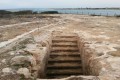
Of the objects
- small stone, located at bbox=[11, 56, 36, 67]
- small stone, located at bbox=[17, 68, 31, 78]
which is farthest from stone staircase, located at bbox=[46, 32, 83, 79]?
small stone, located at bbox=[17, 68, 31, 78]

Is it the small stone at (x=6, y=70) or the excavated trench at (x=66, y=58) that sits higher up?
the small stone at (x=6, y=70)

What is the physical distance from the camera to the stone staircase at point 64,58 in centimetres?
1036

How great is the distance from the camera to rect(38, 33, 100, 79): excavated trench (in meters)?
10.3

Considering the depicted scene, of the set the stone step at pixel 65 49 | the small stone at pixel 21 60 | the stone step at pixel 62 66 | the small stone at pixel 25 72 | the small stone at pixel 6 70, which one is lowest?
the stone step at pixel 62 66

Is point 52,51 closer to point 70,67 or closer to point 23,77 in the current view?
point 70,67

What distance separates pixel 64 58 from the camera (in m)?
11.5

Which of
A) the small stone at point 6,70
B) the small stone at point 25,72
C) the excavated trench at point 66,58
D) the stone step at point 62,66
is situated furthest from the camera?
the stone step at point 62,66

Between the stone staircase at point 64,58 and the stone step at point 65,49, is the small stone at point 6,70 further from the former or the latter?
the stone step at point 65,49

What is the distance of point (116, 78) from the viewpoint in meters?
5.62

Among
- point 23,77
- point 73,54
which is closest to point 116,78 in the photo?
point 23,77

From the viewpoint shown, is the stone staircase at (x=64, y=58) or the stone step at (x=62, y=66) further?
the stone step at (x=62, y=66)

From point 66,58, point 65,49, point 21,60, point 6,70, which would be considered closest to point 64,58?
point 66,58

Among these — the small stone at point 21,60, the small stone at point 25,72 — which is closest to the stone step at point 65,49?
the small stone at point 21,60

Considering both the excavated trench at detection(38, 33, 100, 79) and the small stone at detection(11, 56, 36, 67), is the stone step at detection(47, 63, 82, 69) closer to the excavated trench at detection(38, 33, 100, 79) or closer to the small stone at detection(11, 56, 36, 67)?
the excavated trench at detection(38, 33, 100, 79)
